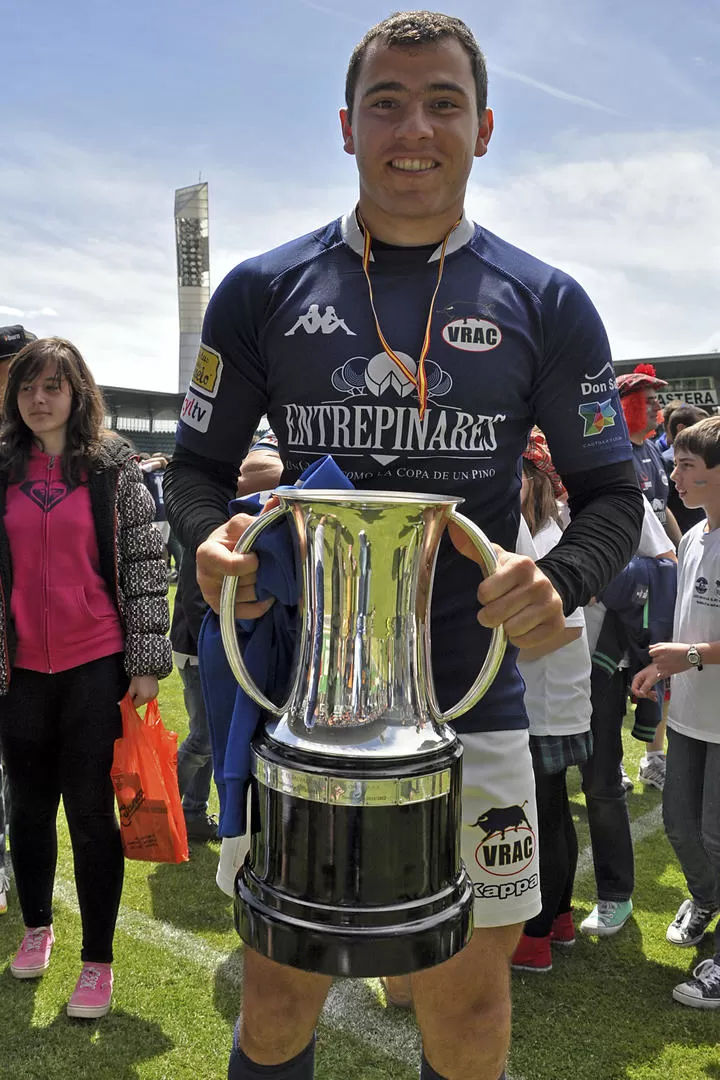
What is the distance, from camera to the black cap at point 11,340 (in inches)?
143

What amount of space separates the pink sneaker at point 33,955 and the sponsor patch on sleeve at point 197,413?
2171mm

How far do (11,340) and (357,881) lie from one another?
314cm

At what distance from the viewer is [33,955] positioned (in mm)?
3059

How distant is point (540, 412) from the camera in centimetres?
173

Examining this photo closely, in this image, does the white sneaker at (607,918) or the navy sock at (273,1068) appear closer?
the navy sock at (273,1068)

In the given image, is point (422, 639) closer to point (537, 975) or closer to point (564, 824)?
point (564, 824)

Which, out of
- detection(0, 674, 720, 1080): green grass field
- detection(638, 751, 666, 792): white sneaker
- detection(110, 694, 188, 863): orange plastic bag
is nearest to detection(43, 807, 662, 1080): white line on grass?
detection(0, 674, 720, 1080): green grass field

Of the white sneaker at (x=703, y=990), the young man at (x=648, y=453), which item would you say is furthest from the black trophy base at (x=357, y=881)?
the young man at (x=648, y=453)

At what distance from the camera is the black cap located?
12.0ft

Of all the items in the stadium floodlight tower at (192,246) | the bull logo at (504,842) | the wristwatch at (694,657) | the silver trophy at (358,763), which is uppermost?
the stadium floodlight tower at (192,246)

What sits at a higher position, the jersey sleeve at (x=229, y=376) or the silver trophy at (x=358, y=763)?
the jersey sleeve at (x=229, y=376)

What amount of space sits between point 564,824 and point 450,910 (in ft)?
6.87

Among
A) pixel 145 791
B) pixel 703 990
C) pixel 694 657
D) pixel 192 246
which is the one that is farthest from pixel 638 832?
pixel 192 246

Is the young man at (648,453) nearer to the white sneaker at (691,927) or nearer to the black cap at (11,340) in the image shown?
the white sneaker at (691,927)
